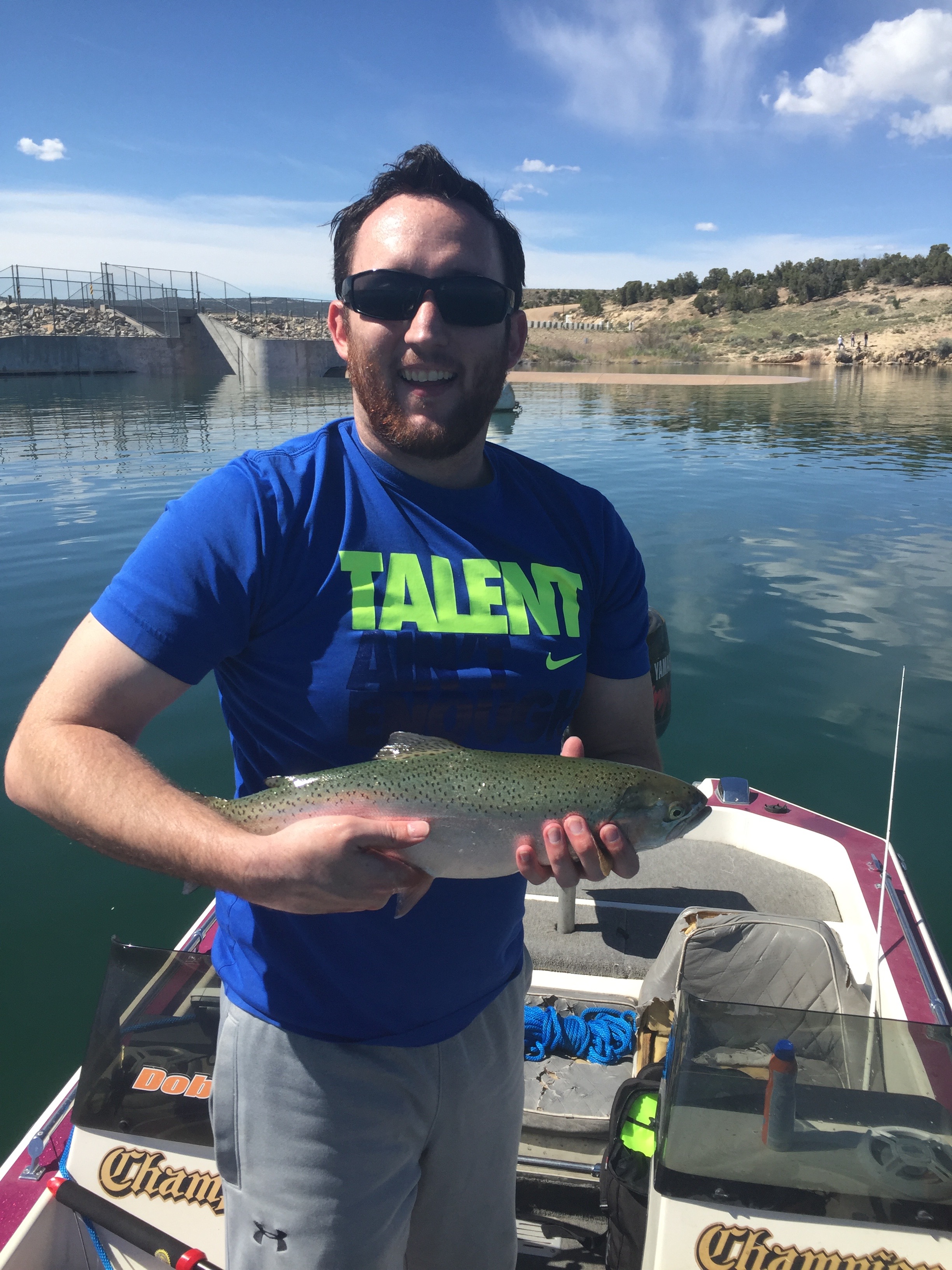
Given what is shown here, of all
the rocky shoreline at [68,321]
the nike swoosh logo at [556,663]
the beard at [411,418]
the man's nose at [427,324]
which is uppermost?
the rocky shoreline at [68,321]

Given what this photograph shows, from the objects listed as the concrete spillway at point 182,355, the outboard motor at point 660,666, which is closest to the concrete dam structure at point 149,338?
the concrete spillway at point 182,355

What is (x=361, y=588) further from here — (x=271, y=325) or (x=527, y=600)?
(x=271, y=325)

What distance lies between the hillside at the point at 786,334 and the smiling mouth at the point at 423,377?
9000 centimetres

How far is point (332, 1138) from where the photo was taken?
7.87 ft

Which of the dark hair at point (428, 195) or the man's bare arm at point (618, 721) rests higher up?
the dark hair at point (428, 195)

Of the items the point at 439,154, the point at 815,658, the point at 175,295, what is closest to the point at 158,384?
the point at 175,295

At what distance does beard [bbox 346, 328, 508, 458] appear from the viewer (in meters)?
2.54

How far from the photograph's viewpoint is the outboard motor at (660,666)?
7.04 m

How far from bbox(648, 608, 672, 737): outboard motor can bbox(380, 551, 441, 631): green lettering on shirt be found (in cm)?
465

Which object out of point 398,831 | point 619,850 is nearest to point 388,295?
point 398,831

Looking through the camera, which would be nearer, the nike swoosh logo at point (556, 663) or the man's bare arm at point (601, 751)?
the man's bare arm at point (601, 751)

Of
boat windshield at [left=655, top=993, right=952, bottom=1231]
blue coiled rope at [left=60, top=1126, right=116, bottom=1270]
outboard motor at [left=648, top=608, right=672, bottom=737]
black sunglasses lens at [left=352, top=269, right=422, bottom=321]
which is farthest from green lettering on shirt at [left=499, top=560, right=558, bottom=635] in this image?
outboard motor at [left=648, top=608, right=672, bottom=737]

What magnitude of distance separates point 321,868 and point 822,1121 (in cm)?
236

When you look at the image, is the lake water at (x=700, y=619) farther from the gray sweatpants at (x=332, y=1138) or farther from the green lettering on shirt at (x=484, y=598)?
the green lettering on shirt at (x=484, y=598)
